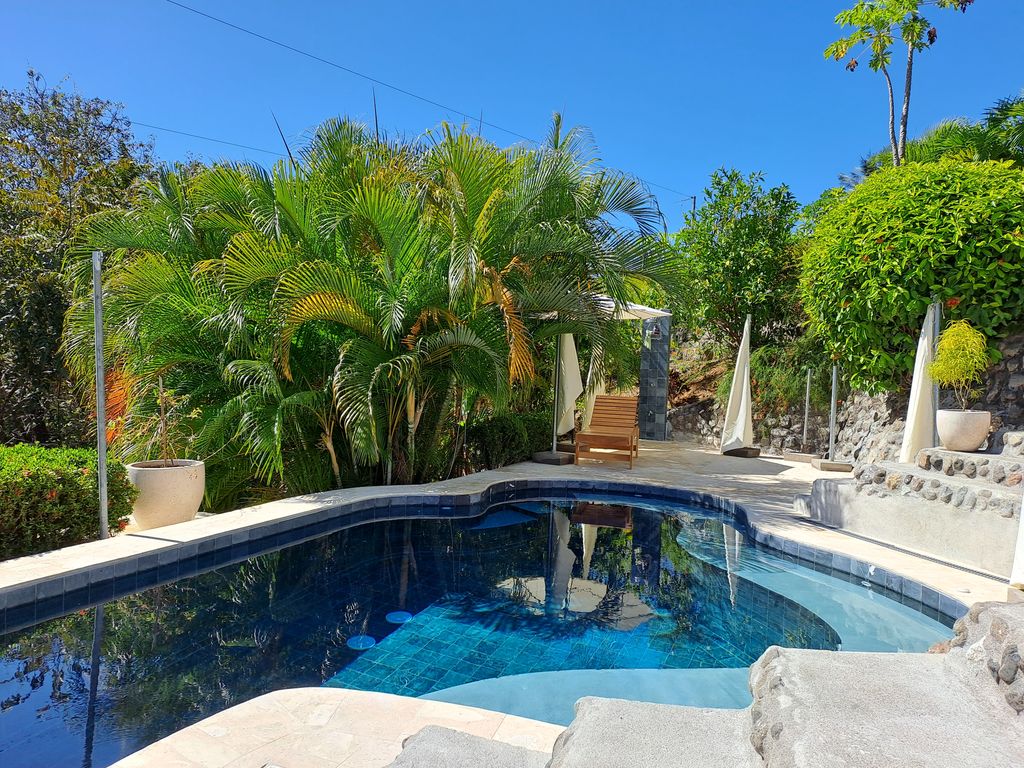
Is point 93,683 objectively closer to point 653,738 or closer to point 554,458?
point 653,738

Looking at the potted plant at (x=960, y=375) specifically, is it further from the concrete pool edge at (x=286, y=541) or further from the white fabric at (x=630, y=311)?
the white fabric at (x=630, y=311)

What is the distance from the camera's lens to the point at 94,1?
11.5m

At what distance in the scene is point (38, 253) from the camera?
1050 cm

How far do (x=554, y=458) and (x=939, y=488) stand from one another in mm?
5504

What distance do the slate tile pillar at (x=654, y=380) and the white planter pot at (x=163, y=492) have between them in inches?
363

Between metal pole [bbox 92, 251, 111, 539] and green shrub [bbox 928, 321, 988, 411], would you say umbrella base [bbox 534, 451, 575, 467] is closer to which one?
green shrub [bbox 928, 321, 988, 411]

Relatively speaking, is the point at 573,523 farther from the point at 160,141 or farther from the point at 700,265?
the point at 160,141

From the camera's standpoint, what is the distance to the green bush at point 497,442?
31.1 feet

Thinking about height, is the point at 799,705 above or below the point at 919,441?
below

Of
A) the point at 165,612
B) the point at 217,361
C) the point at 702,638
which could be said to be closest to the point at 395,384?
the point at 217,361

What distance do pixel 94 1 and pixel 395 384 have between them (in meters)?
10.0

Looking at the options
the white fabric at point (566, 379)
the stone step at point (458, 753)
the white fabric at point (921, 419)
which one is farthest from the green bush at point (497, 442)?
the stone step at point (458, 753)

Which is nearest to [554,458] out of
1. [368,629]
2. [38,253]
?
[368,629]

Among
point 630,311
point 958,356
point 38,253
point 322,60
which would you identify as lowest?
point 958,356
